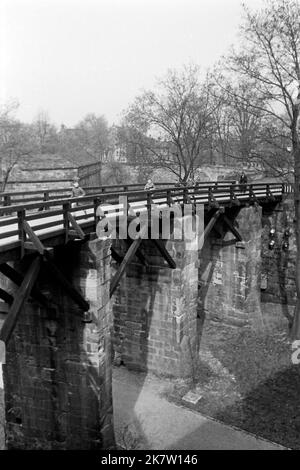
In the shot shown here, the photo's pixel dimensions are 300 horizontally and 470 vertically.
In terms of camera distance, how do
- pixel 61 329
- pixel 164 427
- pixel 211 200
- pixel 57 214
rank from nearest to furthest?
pixel 57 214 → pixel 61 329 → pixel 164 427 → pixel 211 200

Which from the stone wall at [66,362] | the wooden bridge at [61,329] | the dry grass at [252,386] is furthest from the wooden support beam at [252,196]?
the stone wall at [66,362]

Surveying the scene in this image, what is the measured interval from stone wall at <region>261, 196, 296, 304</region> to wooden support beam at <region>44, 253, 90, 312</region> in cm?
1323

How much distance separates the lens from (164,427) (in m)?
10.6

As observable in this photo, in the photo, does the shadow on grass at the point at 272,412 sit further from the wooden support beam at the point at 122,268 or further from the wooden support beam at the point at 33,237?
the wooden support beam at the point at 33,237

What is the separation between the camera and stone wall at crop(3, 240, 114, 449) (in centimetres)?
882

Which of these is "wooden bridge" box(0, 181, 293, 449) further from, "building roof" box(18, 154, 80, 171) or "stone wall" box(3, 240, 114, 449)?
"building roof" box(18, 154, 80, 171)

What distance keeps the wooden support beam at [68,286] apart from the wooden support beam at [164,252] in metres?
3.82

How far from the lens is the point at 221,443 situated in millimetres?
9930

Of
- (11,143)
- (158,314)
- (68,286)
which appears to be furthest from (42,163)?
(68,286)

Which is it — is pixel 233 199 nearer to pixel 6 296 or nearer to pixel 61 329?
pixel 61 329

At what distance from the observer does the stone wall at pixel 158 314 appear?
42.4 feet

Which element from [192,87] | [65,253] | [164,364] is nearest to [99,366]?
[65,253]

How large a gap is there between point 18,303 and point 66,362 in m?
2.82
